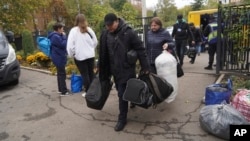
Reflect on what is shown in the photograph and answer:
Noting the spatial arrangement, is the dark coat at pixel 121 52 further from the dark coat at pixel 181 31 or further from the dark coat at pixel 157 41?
the dark coat at pixel 181 31

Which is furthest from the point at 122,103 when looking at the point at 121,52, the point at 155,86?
the point at 121,52

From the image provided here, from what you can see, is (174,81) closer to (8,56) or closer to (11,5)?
(8,56)

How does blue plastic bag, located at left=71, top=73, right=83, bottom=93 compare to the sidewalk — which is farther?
blue plastic bag, located at left=71, top=73, right=83, bottom=93

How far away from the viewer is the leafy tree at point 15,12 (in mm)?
14266

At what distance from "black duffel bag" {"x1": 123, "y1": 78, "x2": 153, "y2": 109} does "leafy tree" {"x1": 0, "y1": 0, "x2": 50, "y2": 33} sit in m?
12.1

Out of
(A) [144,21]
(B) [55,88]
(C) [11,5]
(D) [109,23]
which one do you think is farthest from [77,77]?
(C) [11,5]

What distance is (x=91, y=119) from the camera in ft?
15.9

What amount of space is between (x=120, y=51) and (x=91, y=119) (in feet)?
4.84

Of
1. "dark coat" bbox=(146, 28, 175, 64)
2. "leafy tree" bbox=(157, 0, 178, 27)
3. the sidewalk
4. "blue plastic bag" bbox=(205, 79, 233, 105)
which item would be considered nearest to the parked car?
the sidewalk

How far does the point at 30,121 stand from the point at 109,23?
7.97 feet

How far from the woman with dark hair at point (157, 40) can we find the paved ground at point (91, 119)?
39.6 inches

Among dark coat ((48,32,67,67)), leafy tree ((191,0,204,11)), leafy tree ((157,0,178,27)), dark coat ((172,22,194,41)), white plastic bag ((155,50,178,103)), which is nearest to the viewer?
white plastic bag ((155,50,178,103))

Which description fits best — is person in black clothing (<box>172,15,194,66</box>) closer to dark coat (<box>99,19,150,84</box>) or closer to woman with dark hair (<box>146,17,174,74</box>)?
woman with dark hair (<box>146,17,174,74</box>)

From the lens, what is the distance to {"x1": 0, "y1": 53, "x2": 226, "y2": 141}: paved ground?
4129mm
